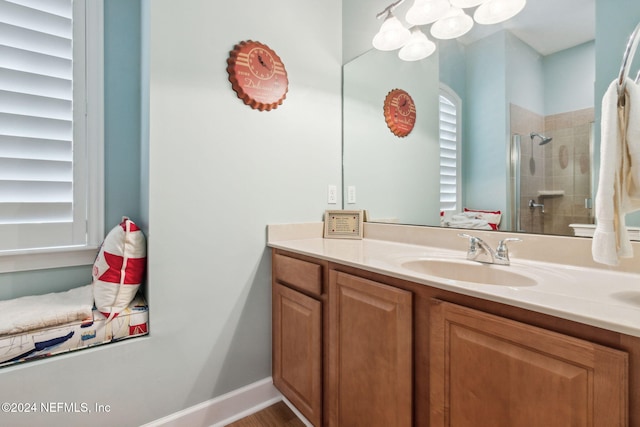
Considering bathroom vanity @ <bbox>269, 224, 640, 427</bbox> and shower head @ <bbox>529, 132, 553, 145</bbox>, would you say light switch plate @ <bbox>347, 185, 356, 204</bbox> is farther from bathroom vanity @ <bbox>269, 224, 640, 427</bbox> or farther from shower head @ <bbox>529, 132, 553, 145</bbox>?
shower head @ <bbox>529, 132, 553, 145</bbox>

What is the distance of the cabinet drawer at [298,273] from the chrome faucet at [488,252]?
2.03ft

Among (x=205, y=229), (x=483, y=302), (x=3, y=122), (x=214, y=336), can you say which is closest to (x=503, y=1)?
(x=483, y=302)

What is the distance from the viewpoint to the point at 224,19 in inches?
57.6

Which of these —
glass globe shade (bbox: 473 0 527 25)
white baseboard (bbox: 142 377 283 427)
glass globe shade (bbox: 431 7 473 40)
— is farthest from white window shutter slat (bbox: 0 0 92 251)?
glass globe shade (bbox: 473 0 527 25)

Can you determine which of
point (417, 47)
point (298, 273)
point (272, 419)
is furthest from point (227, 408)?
point (417, 47)

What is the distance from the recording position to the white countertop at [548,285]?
0.59 m

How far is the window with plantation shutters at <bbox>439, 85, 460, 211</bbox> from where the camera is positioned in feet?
4.70

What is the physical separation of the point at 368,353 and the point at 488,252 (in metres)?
0.59

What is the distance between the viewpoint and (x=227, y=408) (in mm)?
1485

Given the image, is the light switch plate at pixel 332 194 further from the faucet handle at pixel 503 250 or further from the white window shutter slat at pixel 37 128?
the white window shutter slat at pixel 37 128

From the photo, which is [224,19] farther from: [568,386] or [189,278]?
[568,386]

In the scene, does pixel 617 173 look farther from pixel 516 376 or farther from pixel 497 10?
pixel 497 10

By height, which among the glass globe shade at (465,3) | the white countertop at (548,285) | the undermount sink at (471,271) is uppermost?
the glass globe shade at (465,3)

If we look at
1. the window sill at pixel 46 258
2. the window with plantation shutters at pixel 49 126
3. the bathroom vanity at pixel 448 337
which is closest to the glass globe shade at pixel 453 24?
the bathroom vanity at pixel 448 337
